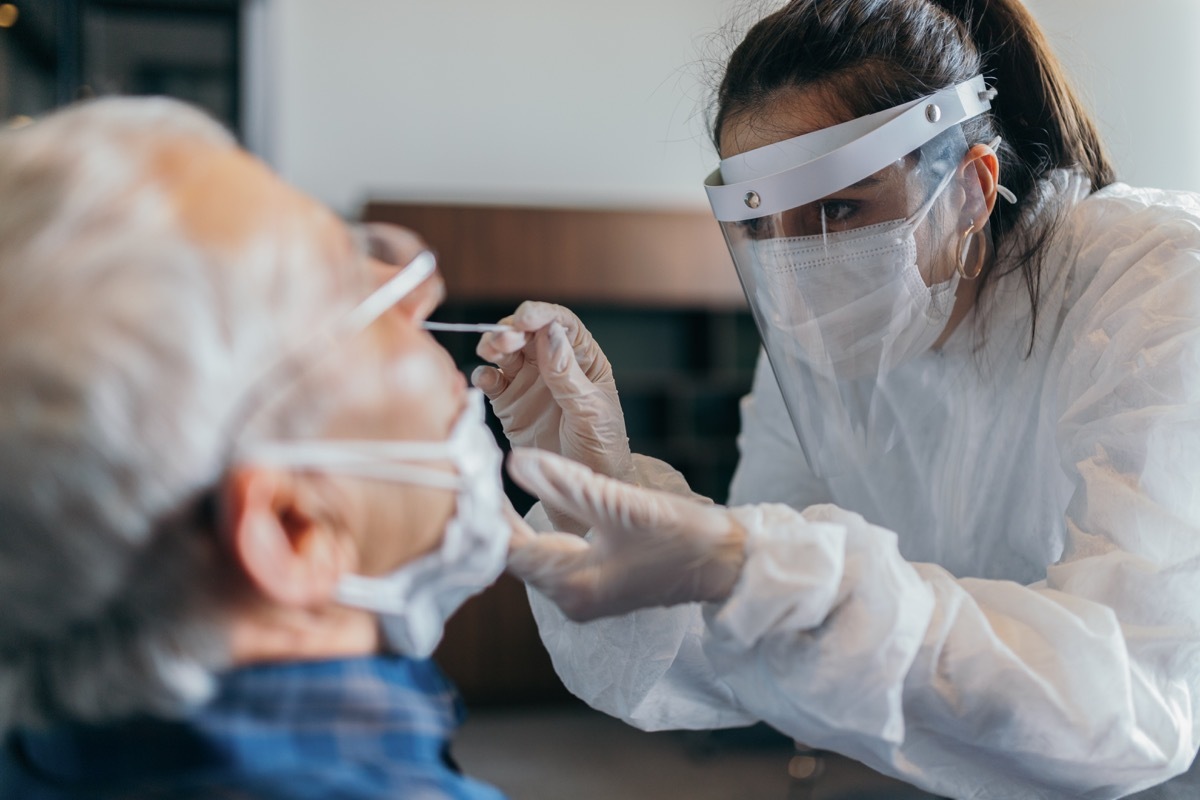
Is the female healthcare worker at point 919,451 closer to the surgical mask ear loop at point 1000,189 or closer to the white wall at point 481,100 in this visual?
the surgical mask ear loop at point 1000,189

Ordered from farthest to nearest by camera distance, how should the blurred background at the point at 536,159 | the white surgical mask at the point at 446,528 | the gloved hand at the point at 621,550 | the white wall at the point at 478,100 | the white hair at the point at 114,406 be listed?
the white wall at the point at 478,100, the blurred background at the point at 536,159, the gloved hand at the point at 621,550, the white surgical mask at the point at 446,528, the white hair at the point at 114,406

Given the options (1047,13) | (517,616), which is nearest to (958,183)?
→ (1047,13)

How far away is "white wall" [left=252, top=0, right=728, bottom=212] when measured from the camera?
412cm

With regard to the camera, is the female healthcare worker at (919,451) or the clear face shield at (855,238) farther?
the clear face shield at (855,238)

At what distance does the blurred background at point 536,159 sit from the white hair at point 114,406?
8.08 ft

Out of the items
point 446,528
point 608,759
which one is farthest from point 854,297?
point 608,759

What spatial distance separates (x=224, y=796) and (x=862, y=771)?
2392 mm

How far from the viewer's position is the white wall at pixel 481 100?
412cm

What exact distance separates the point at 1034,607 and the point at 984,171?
555 mm

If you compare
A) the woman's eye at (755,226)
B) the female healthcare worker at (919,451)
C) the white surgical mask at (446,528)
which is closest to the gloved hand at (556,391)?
the female healthcare worker at (919,451)

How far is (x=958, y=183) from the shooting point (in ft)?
4.01

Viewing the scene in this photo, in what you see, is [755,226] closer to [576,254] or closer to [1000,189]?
[1000,189]

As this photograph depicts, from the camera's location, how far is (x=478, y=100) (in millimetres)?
4254

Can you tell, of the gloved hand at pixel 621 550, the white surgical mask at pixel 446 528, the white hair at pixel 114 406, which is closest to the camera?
the white hair at pixel 114 406
